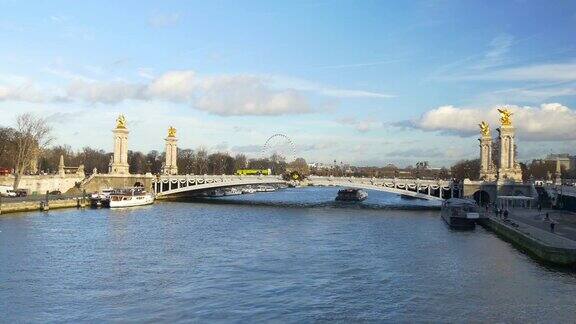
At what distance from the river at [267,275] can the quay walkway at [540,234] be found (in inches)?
32.3

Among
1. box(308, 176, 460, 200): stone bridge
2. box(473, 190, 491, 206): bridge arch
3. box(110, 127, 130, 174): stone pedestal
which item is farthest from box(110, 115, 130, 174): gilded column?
box(473, 190, 491, 206): bridge arch

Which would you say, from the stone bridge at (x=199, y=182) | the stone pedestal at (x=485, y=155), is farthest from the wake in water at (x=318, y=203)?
the stone pedestal at (x=485, y=155)

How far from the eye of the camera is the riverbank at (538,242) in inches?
1144

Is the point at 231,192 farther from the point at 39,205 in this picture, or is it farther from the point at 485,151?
the point at 39,205

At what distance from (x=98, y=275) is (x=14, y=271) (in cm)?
351

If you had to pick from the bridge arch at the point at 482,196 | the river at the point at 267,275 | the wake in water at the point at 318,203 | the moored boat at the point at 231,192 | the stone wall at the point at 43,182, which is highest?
the stone wall at the point at 43,182

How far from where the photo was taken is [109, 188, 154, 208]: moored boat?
63.3 metres

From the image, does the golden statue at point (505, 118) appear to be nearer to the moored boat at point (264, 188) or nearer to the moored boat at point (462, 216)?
the moored boat at point (462, 216)

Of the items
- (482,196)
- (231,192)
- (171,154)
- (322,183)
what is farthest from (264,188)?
(482,196)

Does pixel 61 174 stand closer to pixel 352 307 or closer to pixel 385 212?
pixel 385 212

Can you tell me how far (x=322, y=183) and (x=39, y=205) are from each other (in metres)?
29.6

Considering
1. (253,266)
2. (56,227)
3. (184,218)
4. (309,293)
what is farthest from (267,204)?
(309,293)

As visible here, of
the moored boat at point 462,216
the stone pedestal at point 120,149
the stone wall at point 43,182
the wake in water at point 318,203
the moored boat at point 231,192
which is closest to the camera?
the moored boat at point 462,216

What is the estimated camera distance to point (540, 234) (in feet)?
117
